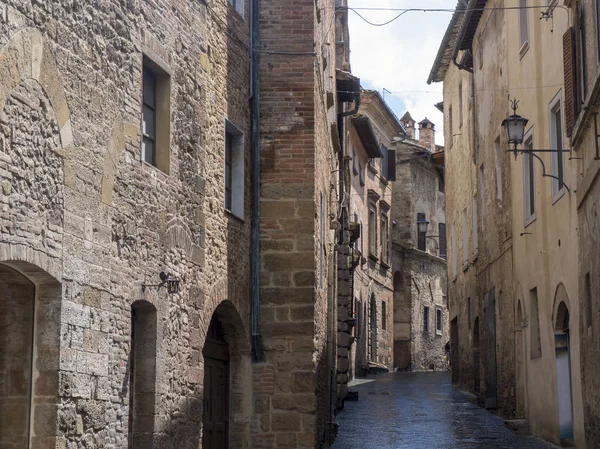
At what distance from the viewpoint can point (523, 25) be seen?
65.5 ft

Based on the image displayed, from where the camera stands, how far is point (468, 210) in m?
27.9

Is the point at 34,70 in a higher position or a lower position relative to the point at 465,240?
lower

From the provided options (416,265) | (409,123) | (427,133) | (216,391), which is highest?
(409,123)

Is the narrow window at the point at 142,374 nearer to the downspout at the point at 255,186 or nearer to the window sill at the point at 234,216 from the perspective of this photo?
the window sill at the point at 234,216

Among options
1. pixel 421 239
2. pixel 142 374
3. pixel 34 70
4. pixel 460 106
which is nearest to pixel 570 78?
pixel 142 374

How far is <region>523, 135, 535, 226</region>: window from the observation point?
18.8 metres

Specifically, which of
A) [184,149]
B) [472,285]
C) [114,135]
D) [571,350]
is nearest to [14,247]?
[114,135]

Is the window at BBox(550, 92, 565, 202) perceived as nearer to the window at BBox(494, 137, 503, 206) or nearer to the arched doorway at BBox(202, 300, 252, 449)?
the arched doorway at BBox(202, 300, 252, 449)

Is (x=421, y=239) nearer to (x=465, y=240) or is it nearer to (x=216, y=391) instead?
(x=465, y=240)

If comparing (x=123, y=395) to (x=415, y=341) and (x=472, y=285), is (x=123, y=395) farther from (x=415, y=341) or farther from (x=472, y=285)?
(x=415, y=341)

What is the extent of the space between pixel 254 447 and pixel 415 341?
96.4 feet

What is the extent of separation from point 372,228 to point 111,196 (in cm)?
2836

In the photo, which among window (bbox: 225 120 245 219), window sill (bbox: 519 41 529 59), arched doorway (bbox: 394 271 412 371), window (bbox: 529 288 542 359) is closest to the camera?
window (bbox: 225 120 245 219)

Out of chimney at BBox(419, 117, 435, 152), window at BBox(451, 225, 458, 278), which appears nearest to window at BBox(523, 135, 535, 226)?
window at BBox(451, 225, 458, 278)
